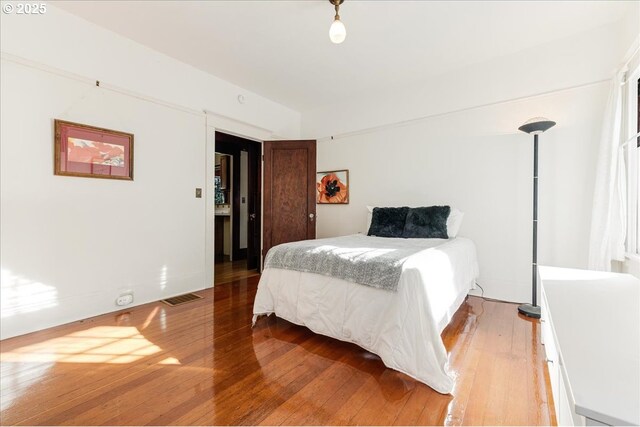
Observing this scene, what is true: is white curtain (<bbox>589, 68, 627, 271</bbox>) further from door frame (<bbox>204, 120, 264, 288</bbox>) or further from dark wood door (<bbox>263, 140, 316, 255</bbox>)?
door frame (<bbox>204, 120, 264, 288</bbox>)

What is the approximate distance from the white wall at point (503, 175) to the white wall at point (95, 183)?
8.41 ft

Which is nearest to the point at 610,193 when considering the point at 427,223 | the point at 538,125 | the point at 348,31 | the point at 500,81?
the point at 538,125

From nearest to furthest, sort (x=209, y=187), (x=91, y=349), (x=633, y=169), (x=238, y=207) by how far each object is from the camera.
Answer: (x=91, y=349) < (x=633, y=169) < (x=209, y=187) < (x=238, y=207)

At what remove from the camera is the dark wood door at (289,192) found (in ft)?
13.6

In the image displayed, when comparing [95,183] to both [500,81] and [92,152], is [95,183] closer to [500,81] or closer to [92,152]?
[92,152]

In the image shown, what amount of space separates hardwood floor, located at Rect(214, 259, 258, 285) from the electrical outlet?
3.76ft

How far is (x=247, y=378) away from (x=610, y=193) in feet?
10.5

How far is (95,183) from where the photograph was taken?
2629 millimetres

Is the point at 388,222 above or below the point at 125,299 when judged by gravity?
above

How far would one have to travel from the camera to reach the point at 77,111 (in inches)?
98.8

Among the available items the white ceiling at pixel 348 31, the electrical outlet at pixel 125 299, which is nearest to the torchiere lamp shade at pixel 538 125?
the white ceiling at pixel 348 31

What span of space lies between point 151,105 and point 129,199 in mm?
1080

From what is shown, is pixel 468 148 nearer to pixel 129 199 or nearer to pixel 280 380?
pixel 280 380

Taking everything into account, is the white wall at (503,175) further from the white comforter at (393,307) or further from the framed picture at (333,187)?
the white comforter at (393,307)
